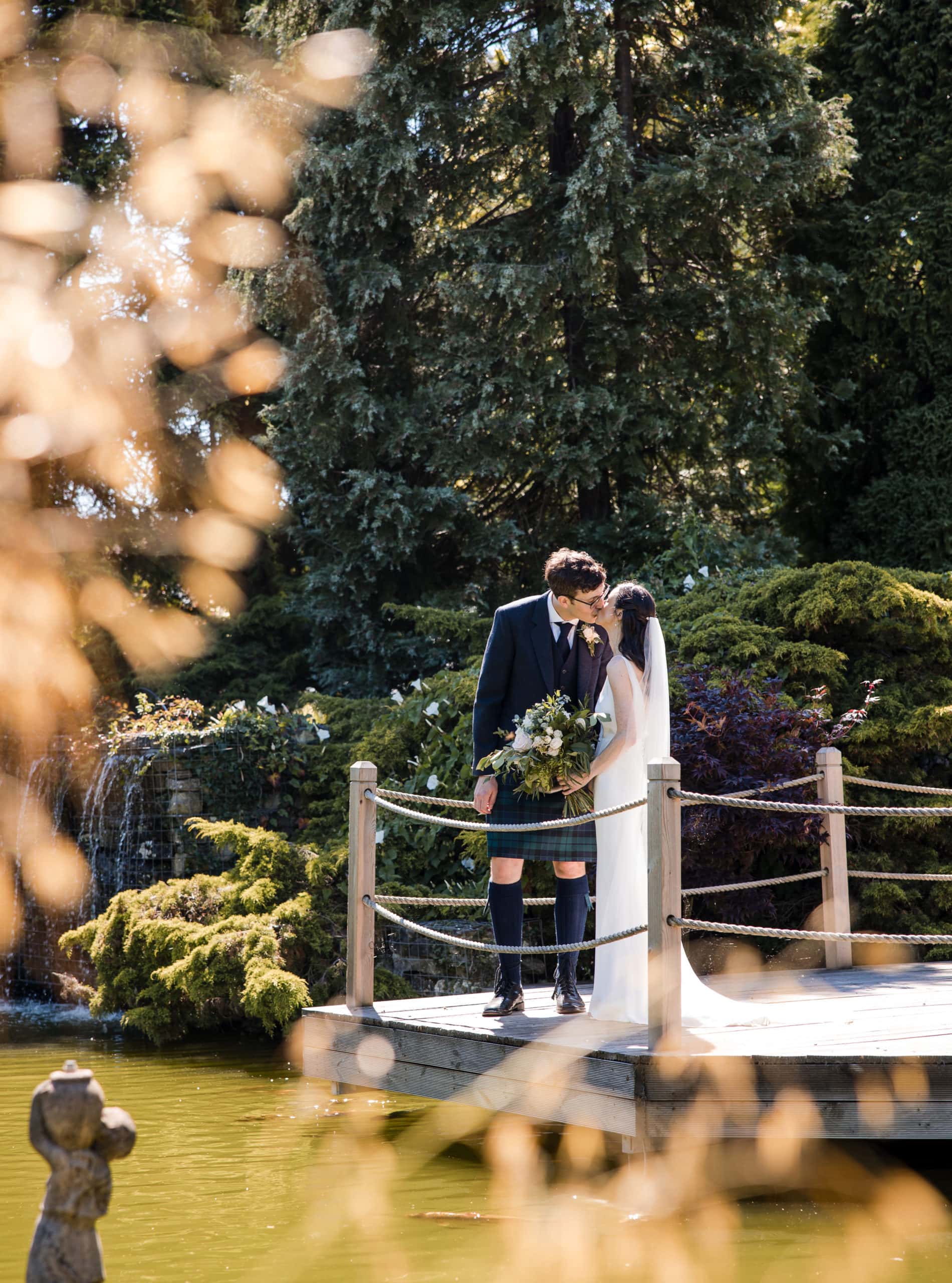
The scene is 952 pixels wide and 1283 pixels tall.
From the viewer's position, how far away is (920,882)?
9.60 meters

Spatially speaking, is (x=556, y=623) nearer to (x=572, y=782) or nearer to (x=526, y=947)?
(x=572, y=782)

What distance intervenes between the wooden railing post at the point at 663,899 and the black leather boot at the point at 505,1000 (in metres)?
1.34

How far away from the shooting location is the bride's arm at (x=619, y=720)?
590 centimetres

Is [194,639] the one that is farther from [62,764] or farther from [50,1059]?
[50,1059]

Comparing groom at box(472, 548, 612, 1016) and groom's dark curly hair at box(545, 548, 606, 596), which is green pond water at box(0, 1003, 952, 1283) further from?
groom's dark curly hair at box(545, 548, 606, 596)

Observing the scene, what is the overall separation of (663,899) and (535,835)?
0.98 meters

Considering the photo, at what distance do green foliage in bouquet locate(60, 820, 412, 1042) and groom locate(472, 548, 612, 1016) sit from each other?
3.10m

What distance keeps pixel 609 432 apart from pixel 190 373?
5.75 metres

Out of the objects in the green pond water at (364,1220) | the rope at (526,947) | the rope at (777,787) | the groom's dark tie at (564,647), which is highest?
the groom's dark tie at (564,647)

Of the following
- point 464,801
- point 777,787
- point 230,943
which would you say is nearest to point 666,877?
point 777,787

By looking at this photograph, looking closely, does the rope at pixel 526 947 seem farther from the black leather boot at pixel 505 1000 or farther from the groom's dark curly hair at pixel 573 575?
the groom's dark curly hair at pixel 573 575

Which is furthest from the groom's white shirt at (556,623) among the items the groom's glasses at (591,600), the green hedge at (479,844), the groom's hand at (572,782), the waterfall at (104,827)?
the waterfall at (104,827)

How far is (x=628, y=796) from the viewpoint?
603 centimetres

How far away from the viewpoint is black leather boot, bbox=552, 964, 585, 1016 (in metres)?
6.35
